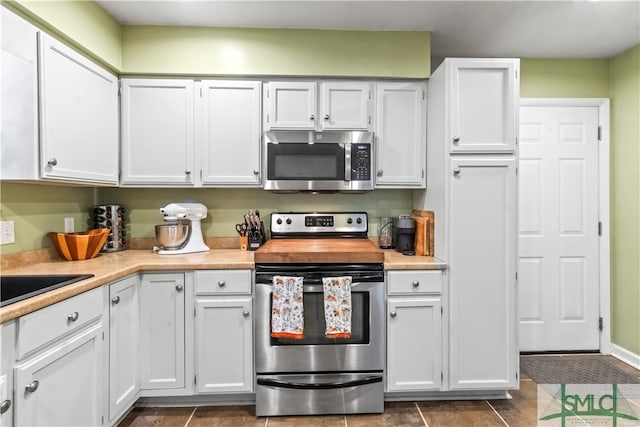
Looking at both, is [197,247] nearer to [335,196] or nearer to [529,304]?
[335,196]

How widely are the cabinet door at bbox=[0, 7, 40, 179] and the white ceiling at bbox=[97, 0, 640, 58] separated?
2.43 ft

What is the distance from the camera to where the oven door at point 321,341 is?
6.72 ft

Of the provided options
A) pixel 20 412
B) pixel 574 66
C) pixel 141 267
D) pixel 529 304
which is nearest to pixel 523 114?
pixel 574 66

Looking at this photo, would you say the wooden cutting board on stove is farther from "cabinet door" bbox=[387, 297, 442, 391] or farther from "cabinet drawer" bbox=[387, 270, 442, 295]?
"cabinet door" bbox=[387, 297, 442, 391]

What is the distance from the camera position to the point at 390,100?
8.01 ft

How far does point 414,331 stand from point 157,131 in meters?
2.17

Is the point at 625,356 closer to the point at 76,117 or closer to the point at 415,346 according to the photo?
the point at 415,346

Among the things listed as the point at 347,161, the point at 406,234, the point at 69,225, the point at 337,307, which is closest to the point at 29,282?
the point at 69,225

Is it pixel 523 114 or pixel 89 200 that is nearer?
pixel 89 200

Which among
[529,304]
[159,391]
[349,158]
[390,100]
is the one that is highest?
[390,100]

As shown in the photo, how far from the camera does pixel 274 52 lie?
240 cm

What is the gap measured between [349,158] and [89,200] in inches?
75.7

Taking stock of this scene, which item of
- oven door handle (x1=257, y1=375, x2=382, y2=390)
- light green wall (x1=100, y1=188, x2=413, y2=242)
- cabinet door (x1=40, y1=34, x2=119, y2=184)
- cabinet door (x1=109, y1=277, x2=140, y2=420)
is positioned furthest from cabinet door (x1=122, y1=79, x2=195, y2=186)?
oven door handle (x1=257, y1=375, x2=382, y2=390)

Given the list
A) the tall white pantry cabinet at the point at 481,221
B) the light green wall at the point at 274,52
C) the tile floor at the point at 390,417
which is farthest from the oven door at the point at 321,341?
the light green wall at the point at 274,52
